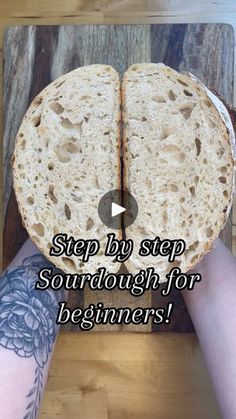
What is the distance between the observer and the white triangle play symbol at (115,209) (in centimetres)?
90

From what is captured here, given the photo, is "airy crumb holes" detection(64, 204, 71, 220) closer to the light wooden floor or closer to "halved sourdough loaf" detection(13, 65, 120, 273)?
"halved sourdough loaf" detection(13, 65, 120, 273)

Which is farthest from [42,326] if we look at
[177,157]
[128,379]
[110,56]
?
[110,56]

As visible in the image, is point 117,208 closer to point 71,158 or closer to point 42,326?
point 71,158

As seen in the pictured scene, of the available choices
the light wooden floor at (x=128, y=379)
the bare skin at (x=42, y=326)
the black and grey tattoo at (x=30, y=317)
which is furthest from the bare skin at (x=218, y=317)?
the black and grey tattoo at (x=30, y=317)

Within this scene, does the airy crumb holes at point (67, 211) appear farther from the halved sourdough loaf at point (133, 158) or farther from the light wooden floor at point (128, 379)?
the light wooden floor at point (128, 379)

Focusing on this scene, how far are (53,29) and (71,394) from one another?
76cm

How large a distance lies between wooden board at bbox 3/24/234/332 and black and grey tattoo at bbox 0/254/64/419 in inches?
4.9

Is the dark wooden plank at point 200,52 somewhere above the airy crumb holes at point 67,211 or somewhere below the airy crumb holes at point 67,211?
above

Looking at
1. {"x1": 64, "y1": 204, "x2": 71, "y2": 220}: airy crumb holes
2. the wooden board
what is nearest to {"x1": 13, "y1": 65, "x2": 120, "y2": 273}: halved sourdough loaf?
{"x1": 64, "y1": 204, "x2": 71, "y2": 220}: airy crumb holes

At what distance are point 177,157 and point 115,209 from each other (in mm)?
139

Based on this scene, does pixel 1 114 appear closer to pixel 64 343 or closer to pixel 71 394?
pixel 64 343

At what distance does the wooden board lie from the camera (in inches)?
41.0

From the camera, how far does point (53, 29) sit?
3.47 feet

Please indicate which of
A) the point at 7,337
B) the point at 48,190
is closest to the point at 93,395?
the point at 7,337
